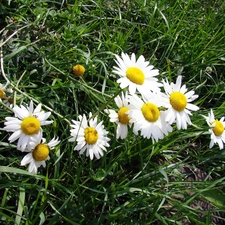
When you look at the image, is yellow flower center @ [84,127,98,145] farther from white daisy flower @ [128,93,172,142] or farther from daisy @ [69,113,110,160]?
white daisy flower @ [128,93,172,142]

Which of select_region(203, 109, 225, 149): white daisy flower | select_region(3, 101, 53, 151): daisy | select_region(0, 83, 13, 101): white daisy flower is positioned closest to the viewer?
select_region(3, 101, 53, 151): daisy

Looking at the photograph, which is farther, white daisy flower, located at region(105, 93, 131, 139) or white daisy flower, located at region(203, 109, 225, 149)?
white daisy flower, located at region(203, 109, 225, 149)

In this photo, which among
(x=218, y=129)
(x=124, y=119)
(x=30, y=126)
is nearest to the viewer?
(x=30, y=126)

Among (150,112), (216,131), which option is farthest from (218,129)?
(150,112)

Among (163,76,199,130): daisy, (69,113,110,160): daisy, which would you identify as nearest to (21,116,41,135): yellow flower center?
(69,113,110,160): daisy

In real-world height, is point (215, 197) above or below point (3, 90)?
below

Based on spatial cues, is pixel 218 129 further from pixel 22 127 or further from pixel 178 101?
pixel 22 127
